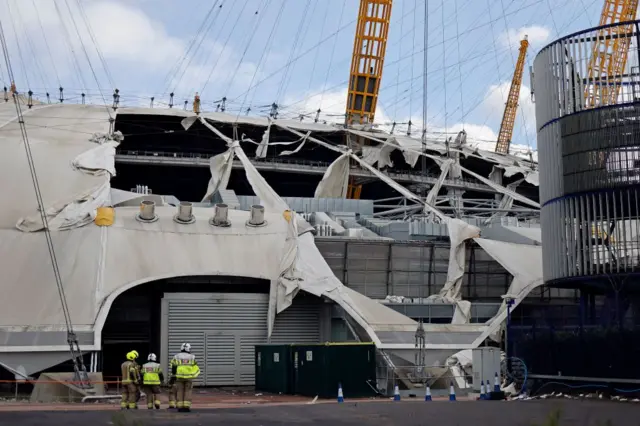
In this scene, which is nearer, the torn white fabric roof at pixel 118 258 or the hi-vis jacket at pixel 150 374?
the hi-vis jacket at pixel 150 374

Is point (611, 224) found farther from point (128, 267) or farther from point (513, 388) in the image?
point (128, 267)

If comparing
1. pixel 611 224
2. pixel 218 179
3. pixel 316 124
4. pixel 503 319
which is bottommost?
pixel 503 319

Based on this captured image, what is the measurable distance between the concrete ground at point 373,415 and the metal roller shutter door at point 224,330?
15.9 meters

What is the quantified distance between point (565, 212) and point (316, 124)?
43.0 metres

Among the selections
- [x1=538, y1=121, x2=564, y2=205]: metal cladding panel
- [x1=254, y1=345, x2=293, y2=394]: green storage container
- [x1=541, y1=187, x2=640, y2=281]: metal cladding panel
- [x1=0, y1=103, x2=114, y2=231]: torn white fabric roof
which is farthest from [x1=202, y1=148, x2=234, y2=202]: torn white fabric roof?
[x1=541, y1=187, x2=640, y2=281]: metal cladding panel

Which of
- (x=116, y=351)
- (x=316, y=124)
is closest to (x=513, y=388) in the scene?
(x=116, y=351)

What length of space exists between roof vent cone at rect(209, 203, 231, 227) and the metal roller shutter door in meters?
3.90

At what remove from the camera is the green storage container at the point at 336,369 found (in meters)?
34.5

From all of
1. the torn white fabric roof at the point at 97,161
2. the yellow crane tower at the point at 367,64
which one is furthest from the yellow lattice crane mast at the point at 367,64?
the torn white fabric roof at the point at 97,161

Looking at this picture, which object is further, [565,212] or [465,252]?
[465,252]

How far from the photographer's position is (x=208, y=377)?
42.1m

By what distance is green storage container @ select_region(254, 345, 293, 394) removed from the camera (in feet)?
121

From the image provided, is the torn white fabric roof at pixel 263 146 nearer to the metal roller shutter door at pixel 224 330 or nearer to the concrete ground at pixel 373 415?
the metal roller shutter door at pixel 224 330

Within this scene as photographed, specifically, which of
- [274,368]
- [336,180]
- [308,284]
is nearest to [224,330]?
[308,284]
